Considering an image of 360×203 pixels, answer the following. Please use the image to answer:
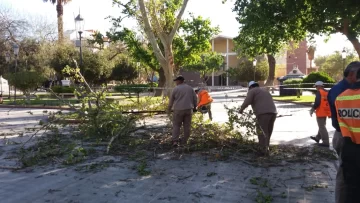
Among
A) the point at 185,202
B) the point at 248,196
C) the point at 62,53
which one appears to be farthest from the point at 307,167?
the point at 62,53

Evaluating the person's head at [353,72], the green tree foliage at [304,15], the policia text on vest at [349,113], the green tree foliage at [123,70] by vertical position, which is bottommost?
the policia text on vest at [349,113]

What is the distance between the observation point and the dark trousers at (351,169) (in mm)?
3275

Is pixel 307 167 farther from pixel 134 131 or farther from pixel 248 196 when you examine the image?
pixel 134 131

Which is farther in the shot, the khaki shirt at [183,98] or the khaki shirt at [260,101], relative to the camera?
the khaki shirt at [183,98]

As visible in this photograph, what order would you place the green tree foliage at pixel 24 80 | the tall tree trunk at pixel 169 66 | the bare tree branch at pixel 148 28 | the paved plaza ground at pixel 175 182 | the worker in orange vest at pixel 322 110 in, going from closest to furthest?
the paved plaza ground at pixel 175 182 → the worker in orange vest at pixel 322 110 → the bare tree branch at pixel 148 28 → the tall tree trunk at pixel 169 66 → the green tree foliage at pixel 24 80

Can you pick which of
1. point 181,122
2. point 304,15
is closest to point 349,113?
point 181,122

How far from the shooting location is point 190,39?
24.4m

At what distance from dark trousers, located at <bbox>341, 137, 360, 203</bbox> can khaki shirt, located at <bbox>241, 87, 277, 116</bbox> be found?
3.64 metres

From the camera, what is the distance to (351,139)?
3.32 metres

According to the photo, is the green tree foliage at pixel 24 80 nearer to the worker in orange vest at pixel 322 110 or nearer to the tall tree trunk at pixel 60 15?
the tall tree trunk at pixel 60 15

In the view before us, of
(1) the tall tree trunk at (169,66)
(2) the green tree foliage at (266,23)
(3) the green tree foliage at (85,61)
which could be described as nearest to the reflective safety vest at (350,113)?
(2) the green tree foliage at (266,23)

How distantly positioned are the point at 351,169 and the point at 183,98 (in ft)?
16.0

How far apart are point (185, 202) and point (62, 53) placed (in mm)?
29631

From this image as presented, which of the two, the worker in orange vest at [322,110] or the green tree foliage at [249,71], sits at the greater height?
the green tree foliage at [249,71]
